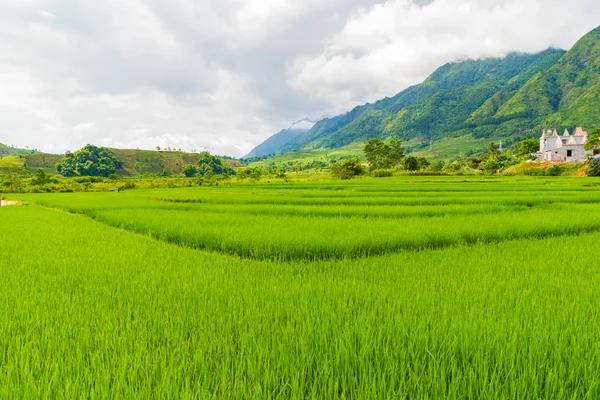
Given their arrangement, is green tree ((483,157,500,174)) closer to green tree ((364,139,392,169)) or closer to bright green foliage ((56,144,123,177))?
green tree ((364,139,392,169))

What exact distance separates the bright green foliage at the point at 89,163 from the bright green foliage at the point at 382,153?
363 ft

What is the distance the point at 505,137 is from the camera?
171625 mm

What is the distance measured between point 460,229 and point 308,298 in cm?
571

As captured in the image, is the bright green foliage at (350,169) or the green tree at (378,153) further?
the green tree at (378,153)

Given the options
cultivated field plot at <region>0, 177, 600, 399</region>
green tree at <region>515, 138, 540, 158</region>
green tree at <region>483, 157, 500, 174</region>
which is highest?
green tree at <region>515, 138, 540, 158</region>

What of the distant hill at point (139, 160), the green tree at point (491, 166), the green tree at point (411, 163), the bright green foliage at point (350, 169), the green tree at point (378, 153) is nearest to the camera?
the bright green foliage at point (350, 169)

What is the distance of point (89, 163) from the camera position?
119312mm

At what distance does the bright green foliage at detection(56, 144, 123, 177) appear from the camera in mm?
118688

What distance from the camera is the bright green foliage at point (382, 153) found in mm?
72062

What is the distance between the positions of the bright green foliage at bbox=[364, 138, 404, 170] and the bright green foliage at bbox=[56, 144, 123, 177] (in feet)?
363

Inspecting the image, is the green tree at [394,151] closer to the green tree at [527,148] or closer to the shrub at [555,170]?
the green tree at [527,148]

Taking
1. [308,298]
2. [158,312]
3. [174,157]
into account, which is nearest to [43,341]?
[158,312]

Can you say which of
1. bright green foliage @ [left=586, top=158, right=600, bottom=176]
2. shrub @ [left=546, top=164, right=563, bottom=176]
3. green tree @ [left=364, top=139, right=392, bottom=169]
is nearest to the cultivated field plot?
bright green foliage @ [left=586, top=158, right=600, bottom=176]

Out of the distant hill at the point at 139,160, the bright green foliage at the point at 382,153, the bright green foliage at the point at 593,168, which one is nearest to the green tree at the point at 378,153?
the bright green foliage at the point at 382,153
